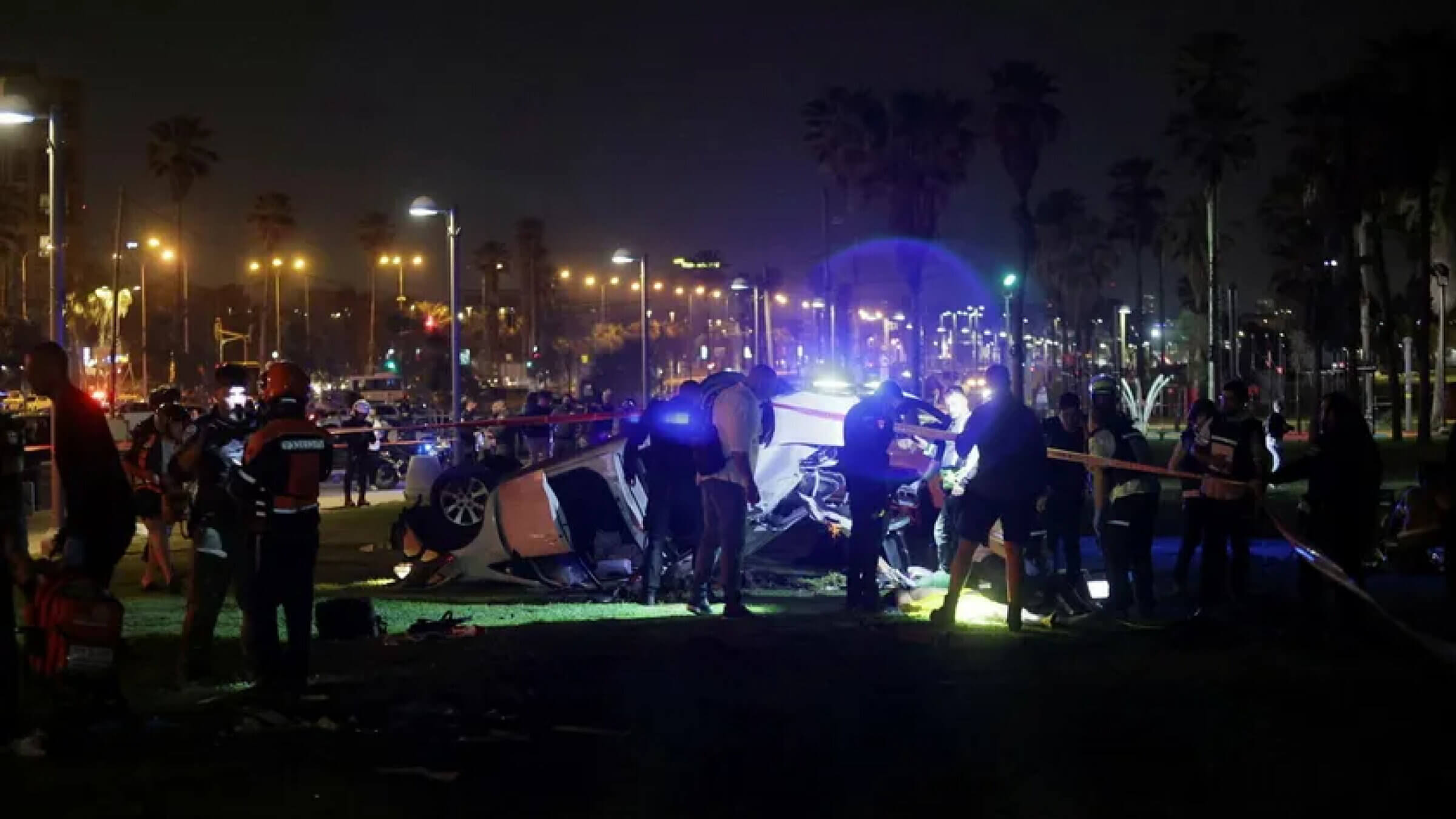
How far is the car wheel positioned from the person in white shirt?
380cm

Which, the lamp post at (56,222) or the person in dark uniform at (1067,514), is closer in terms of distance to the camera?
the person in dark uniform at (1067,514)

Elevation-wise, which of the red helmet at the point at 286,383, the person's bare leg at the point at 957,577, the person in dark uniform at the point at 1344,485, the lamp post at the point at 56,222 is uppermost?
the lamp post at the point at 56,222

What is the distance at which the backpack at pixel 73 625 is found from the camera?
675 centimetres

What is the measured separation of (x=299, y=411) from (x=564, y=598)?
17.9ft

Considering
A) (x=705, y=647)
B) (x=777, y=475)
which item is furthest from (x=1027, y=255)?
(x=705, y=647)

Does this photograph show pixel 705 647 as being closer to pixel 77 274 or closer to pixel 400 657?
pixel 400 657

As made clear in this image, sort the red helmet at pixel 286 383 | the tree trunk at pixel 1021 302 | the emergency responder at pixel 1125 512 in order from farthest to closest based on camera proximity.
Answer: the tree trunk at pixel 1021 302 → the emergency responder at pixel 1125 512 → the red helmet at pixel 286 383

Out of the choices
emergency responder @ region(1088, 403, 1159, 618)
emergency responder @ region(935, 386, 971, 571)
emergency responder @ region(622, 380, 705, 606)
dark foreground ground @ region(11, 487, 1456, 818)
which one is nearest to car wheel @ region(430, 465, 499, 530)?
emergency responder @ region(622, 380, 705, 606)

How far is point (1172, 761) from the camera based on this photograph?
6.59m

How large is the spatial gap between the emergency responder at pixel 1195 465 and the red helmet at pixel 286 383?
23.9 ft

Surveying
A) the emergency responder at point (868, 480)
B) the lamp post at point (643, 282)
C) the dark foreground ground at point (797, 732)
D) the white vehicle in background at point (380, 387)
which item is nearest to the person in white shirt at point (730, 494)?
the emergency responder at point (868, 480)

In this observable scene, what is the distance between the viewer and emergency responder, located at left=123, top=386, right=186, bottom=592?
13.5m

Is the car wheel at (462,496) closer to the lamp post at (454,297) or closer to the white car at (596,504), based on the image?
the white car at (596,504)

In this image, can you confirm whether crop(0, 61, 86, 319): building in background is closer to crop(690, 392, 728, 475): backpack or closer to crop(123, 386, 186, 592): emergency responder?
crop(123, 386, 186, 592): emergency responder
